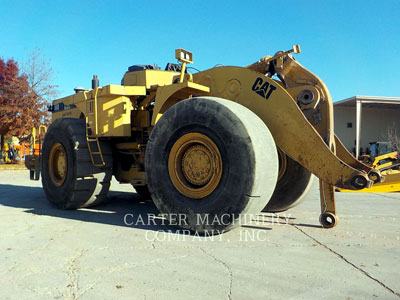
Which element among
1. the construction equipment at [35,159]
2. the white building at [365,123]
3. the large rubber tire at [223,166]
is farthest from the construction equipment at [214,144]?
the white building at [365,123]

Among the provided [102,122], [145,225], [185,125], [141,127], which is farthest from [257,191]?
[102,122]

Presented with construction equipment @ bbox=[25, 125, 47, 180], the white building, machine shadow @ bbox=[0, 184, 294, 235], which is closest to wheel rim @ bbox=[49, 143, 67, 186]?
machine shadow @ bbox=[0, 184, 294, 235]

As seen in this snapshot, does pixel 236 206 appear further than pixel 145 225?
No

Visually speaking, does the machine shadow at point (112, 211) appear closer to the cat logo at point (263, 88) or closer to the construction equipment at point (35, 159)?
the construction equipment at point (35, 159)

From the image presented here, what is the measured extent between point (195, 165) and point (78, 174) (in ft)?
7.32

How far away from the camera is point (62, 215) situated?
499 centimetres

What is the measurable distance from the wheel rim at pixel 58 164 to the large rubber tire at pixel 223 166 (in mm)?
2267

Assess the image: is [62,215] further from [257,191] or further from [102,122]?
[257,191]

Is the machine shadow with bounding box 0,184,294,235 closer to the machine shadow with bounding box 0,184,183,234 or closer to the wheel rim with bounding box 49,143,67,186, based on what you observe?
the machine shadow with bounding box 0,184,183,234

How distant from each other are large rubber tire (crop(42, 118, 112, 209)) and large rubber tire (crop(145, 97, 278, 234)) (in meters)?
1.58

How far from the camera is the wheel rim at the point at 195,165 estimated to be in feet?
12.3

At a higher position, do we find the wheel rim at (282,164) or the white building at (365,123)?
the white building at (365,123)

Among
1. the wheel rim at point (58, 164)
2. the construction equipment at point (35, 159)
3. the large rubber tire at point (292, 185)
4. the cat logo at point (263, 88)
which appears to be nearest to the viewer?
the cat logo at point (263, 88)

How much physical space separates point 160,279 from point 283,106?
8.15ft
